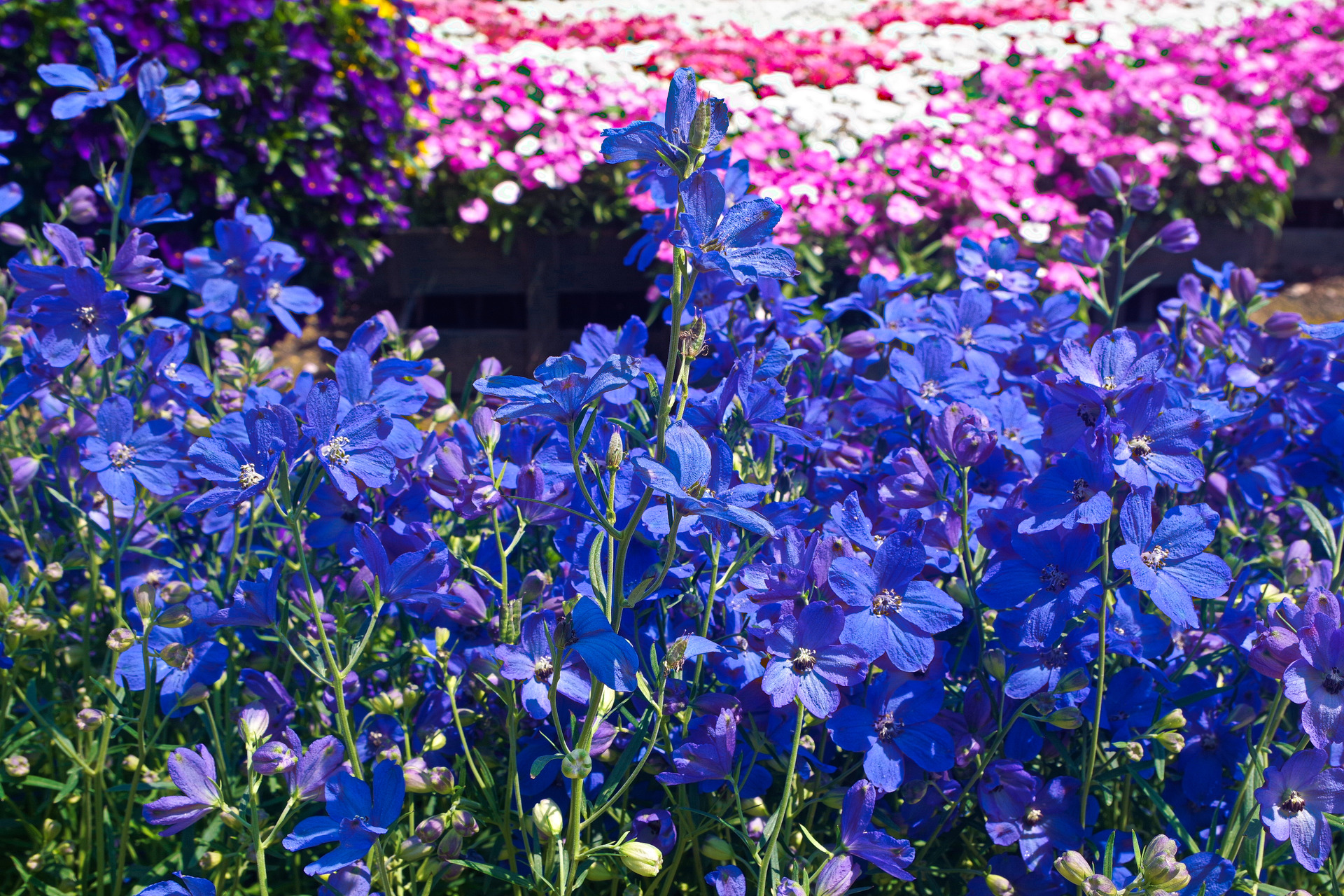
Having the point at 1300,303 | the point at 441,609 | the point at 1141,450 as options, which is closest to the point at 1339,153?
the point at 1300,303

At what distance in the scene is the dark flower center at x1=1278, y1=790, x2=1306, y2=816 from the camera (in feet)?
3.26

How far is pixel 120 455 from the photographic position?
48.6 inches

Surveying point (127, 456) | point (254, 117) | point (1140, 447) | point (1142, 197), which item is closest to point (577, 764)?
point (1140, 447)

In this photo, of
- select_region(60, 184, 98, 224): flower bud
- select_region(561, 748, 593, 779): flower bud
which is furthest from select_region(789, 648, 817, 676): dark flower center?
select_region(60, 184, 98, 224): flower bud

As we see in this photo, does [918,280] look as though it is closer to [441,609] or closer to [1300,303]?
[441,609]

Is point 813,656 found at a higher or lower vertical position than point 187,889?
higher

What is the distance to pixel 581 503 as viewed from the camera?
1.13 metres

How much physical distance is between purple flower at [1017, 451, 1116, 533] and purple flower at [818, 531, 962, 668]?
0.12 meters

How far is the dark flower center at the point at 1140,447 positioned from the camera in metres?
1.02

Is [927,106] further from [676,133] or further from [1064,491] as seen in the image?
[676,133]

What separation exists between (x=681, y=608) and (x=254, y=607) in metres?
0.45

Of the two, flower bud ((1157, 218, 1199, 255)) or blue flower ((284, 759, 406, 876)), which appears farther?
flower bud ((1157, 218, 1199, 255))

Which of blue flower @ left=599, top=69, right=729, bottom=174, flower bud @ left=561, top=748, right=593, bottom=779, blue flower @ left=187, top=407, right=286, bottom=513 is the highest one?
blue flower @ left=599, top=69, right=729, bottom=174

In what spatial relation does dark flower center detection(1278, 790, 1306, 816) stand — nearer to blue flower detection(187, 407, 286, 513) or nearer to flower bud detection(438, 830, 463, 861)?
flower bud detection(438, 830, 463, 861)
